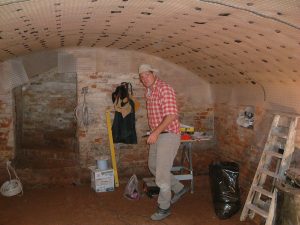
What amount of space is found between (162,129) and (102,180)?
1799 millimetres

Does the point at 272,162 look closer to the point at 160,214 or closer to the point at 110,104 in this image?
the point at 160,214

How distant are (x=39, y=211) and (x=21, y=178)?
42.2 inches

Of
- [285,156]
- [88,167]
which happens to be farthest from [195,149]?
[285,156]

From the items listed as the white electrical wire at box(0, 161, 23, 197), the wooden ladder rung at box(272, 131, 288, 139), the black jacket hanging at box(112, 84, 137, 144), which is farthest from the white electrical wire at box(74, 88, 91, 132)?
the wooden ladder rung at box(272, 131, 288, 139)

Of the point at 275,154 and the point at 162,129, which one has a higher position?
the point at 162,129

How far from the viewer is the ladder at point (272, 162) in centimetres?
365

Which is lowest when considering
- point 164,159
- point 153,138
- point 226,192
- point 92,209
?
point 92,209

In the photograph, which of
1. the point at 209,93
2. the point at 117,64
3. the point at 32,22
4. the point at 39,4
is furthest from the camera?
the point at 209,93

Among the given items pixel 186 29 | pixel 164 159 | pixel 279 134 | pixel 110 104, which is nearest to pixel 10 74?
pixel 110 104

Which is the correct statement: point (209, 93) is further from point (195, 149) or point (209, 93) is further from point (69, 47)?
point (69, 47)

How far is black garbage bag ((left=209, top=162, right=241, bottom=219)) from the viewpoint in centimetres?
402

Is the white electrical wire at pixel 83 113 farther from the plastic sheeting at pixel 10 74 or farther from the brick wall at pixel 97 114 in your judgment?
the plastic sheeting at pixel 10 74

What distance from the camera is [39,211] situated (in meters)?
4.24

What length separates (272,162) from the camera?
4.15 meters
